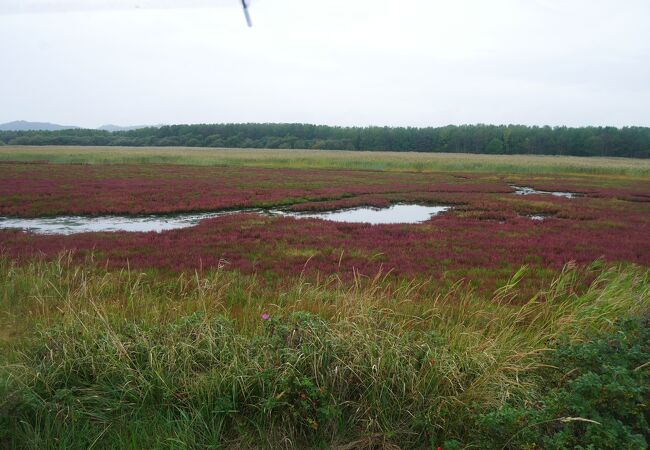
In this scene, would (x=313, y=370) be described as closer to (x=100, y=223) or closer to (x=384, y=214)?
(x=100, y=223)

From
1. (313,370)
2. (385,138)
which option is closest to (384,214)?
(313,370)

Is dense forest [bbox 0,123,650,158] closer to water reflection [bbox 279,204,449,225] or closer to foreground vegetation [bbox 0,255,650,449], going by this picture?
water reflection [bbox 279,204,449,225]

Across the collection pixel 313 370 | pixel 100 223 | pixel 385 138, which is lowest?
pixel 100 223

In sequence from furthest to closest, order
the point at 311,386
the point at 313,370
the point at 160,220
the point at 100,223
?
the point at 160,220, the point at 100,223, the point at 313,370, the point at 311,386

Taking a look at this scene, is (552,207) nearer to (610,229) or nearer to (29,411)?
(610,229)

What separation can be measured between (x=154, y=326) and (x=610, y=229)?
1840cm

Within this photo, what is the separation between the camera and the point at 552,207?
2338cm

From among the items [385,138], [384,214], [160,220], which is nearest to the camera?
[160,220]

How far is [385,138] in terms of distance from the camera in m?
129

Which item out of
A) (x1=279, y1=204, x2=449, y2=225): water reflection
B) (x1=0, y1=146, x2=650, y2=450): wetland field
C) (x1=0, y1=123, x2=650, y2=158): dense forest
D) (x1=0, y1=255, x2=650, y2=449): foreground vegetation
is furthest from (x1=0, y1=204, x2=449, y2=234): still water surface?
(x1=0, y1=123, x2=650, y2=158): dense forest

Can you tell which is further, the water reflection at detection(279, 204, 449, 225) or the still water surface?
the water reflection at detection(279, 204, 449, 225)

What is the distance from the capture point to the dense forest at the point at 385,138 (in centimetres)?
11094

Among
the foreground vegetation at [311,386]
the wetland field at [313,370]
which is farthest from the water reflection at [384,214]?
the foreground vegetation at [311,386]

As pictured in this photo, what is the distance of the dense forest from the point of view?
110938 millimetres
